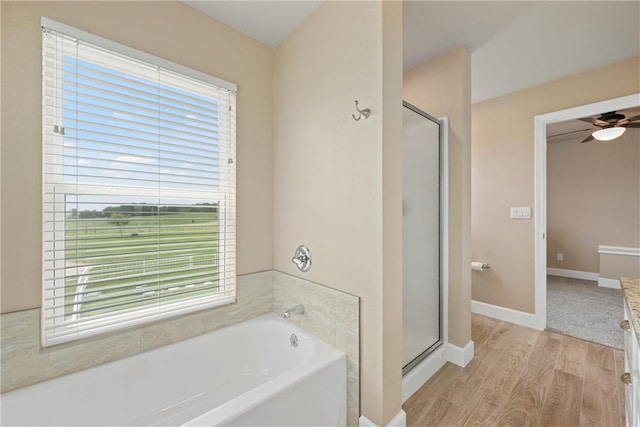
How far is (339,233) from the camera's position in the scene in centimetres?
156

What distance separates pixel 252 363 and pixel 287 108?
1.77 metres

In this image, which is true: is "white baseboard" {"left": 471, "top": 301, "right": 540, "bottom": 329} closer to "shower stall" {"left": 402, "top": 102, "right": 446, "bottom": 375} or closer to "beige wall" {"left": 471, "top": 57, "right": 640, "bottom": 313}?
"beige wall" {"left": 471, "top": 57, "right": 640, "bottom": 313}

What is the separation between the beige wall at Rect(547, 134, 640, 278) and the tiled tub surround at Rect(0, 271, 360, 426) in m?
5.21

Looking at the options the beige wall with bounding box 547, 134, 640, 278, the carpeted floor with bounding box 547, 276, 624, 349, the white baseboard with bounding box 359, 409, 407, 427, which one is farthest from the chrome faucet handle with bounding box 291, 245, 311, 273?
the beige wall with bounding box 547, 134, 640, 278

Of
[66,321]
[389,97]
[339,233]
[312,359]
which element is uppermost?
[389,97]

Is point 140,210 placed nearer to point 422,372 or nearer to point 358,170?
point 358,170

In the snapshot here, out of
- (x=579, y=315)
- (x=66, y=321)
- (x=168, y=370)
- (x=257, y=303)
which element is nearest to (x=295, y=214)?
(x=257, y=303)

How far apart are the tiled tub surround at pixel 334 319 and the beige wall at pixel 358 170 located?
0.04m

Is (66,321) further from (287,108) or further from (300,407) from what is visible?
(287,108)

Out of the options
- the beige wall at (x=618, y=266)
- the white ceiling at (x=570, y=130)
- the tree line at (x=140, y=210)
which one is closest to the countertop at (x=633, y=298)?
the tree line at (x=140, y=210)

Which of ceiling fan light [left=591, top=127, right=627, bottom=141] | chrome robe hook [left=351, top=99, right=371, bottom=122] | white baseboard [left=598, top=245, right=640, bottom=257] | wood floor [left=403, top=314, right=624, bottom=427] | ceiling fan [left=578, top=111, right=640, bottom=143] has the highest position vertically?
ceiling fan [left=578, top=111, right=640, bottom=143]

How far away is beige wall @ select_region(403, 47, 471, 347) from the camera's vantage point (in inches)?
85.2

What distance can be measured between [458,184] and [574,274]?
4.37 meters

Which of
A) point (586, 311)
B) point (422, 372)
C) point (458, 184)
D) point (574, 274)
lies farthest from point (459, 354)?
point (574, 274)
